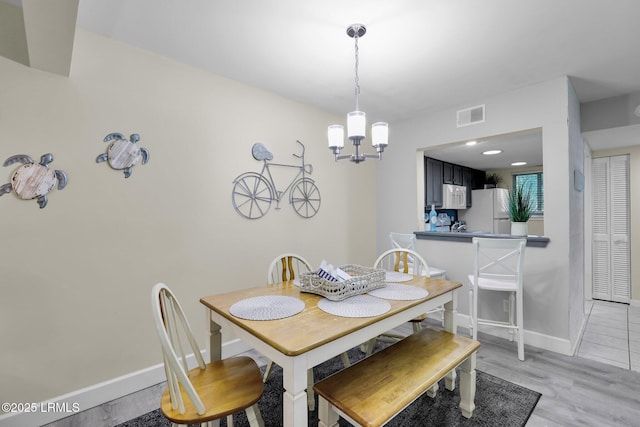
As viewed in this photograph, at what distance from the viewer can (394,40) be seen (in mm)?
2008

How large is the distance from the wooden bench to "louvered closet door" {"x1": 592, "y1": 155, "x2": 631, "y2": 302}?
3.76 meters

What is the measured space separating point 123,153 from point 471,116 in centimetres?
319

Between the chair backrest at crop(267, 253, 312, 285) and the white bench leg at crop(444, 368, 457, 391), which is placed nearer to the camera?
the white bench leg at crop(444, 368, 457, 391)

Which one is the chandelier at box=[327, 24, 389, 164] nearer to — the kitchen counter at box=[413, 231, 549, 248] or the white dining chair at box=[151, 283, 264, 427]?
the white dining chair at box=[151, 283, 264, 427]

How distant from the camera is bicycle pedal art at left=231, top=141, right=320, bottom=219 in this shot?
2684mm

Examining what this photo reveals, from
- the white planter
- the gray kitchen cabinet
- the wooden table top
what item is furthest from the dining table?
the gray kitchen cabinet

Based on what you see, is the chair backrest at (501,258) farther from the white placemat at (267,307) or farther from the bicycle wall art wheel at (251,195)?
the bicycle wall art wheel at (251,195)

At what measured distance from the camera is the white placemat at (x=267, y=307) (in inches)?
56.3

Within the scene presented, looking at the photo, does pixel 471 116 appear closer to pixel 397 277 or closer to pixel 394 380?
pixel 397 277

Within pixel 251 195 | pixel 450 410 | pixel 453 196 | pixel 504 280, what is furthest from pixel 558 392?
pixel 453 196

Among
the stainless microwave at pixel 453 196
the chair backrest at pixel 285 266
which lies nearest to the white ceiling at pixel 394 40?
the chair backrest at pixel 285 266

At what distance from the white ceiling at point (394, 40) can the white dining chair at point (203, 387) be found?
1.63 meters

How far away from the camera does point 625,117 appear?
9.52 ft

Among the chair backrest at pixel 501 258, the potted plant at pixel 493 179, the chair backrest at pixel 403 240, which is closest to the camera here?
the chair backrest at pixel 501 258
